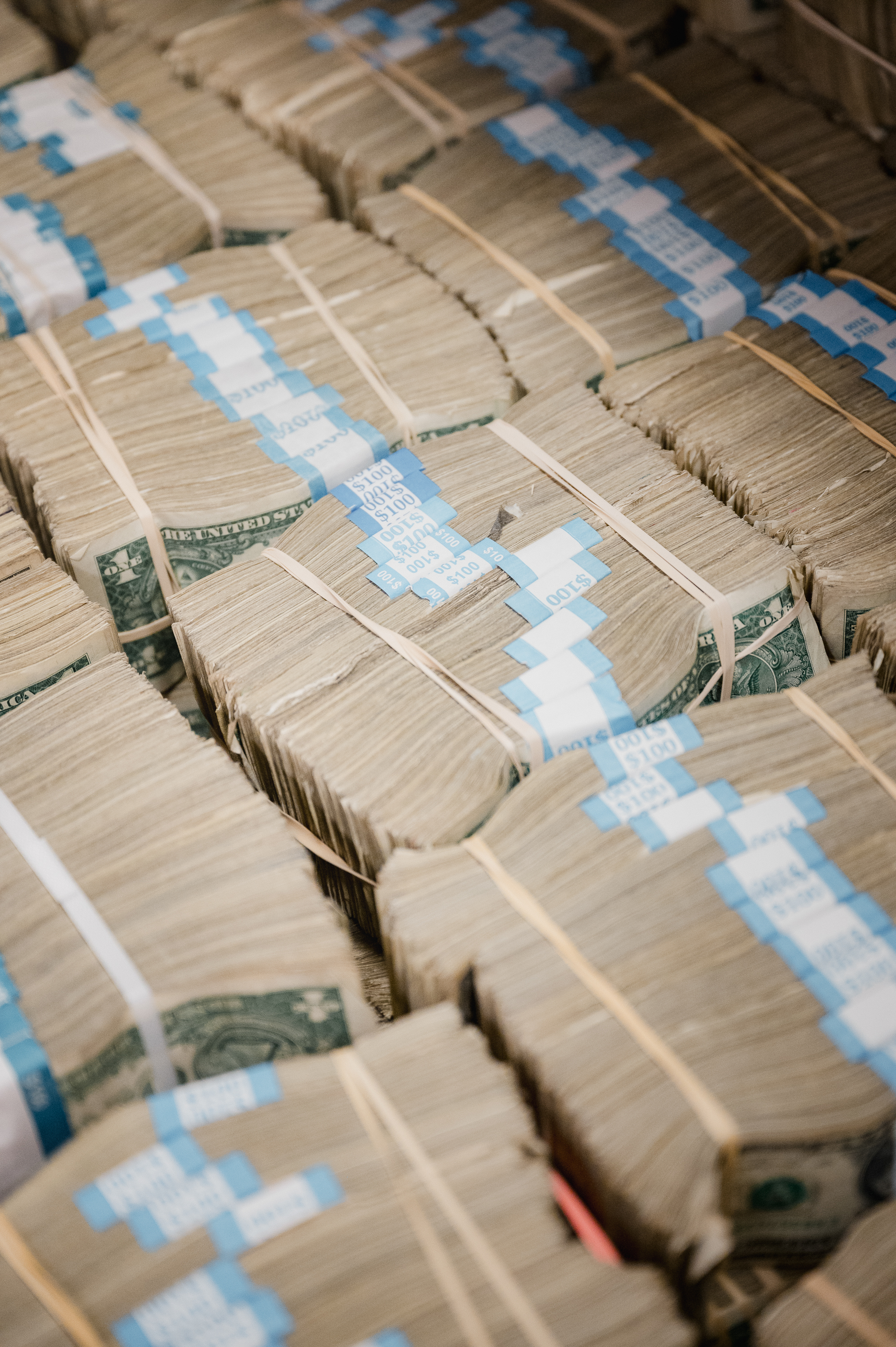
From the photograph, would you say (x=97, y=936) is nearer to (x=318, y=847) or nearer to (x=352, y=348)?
(x=318, y=847)

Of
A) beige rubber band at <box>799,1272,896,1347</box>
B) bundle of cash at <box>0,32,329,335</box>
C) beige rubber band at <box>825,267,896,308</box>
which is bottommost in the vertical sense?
beige rubber band at <box>799,1272,896,1347</box>

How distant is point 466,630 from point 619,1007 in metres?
0.97

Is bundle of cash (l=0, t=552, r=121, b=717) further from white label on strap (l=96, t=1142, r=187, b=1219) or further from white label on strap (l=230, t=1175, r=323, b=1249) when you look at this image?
white label on strap (l=230, t=1175, r=323, b=1249)

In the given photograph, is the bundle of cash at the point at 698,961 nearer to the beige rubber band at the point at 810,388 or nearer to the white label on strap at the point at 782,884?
the white label on strap at the point at 782,884

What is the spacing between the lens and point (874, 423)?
3264mm

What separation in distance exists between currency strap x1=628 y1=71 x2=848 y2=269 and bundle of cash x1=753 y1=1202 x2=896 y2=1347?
114 inches

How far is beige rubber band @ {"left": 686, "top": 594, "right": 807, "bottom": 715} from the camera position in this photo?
294cm

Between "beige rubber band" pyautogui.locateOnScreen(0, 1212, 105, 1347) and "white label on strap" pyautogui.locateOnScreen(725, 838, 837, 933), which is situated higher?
"white label on strap" pyautogui.locateOnScreen(725, 838, 837, 933)

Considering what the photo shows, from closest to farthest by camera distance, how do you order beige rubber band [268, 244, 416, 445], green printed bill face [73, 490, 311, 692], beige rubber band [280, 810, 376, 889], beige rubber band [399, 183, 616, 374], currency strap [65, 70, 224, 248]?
beige rubber band [280, 810, 376, 889] < green printed bill face [73, 490, 311, 692] < beige rubber band [268, 244, 416, 445] < beige rubber band [399, 183, 616, 374] < currency strap [65, 70, 224, 248]

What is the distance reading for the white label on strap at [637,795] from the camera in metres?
2.56

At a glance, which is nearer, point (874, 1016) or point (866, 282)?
point (874, 1016)

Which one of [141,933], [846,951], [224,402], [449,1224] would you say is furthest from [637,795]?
[224,402]

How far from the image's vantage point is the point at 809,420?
3279 mm

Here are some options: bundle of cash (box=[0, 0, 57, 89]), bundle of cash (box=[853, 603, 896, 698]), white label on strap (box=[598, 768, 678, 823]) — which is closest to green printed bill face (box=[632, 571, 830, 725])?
bundle of cash (box=[853, 603, 896, 698])
